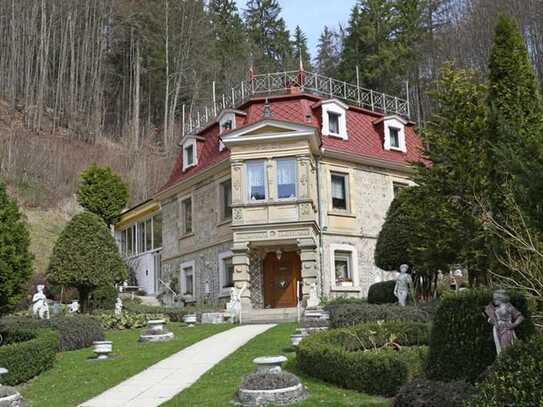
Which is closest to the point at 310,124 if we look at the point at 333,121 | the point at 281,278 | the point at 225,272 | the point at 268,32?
the point at 333,121

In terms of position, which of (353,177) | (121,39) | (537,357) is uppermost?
(121,39)

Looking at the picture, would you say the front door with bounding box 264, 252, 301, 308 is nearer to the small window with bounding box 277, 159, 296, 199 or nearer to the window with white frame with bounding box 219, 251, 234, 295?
the window with white frame with bounding box 219, 251, 234, 295

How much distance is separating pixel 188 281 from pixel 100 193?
801cm

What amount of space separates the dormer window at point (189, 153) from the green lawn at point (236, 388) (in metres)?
15.6

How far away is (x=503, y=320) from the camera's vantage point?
24.1 ft

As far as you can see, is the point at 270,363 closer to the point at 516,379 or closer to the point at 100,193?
the point at 516,379

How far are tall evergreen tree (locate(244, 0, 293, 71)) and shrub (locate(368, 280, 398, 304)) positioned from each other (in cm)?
3761

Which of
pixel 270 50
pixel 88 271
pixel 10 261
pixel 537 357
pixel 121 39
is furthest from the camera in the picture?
pixel 270 50

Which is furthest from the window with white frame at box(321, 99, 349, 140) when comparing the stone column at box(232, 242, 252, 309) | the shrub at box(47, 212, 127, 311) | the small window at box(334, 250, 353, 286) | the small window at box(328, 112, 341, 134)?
the shrub at box(47, 212, 127, 311)

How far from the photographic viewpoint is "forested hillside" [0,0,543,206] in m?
40.5

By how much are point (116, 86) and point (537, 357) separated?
50.1 m

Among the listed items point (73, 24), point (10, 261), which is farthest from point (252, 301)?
point (73, 24)

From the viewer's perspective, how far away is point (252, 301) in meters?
24.0

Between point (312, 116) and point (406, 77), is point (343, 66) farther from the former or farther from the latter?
point (312, 116)
